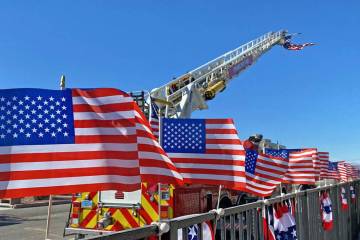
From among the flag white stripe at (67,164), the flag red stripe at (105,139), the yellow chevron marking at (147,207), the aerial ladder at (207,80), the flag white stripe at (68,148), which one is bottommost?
the yellow chevron marking at (147,207)

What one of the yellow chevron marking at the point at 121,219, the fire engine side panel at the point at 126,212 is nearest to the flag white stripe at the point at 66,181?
the fire engine side panel at the point at 126,212

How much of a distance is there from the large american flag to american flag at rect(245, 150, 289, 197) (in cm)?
437

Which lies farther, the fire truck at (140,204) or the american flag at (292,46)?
the american flag at (292,46)

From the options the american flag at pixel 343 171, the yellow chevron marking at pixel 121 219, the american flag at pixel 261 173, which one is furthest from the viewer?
the american flag at pixel 343 171

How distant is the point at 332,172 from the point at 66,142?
19530mm

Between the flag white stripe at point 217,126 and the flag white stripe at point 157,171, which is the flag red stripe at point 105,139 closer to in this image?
the flag white stripe at point 157,171

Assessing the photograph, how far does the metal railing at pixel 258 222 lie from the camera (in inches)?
137

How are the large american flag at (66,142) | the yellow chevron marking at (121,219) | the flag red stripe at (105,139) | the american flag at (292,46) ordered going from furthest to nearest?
the american flag at (292,46), the yellow chevron marking at (121,219), the flag red stripe at (105,139), the large american flag at (66,142)

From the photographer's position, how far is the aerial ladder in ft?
56.5

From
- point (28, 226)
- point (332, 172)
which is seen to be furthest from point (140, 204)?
point (332, 172)

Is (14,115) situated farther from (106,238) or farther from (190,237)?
(190,237)

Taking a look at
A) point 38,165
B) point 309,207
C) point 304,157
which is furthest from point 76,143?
point 304,157

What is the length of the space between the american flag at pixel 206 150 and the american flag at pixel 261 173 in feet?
5.00

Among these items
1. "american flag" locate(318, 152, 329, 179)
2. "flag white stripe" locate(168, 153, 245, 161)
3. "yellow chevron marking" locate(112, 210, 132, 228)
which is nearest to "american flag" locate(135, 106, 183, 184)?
"flag white stripe" locate(168, 153, 245, 161)
